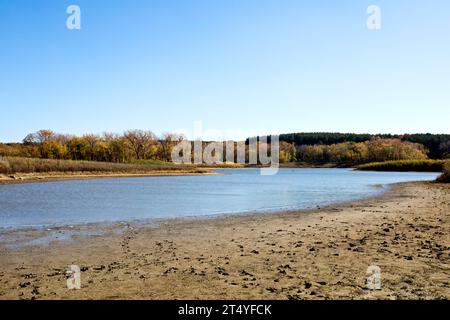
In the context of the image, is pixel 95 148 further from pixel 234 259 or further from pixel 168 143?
pixel 234 259

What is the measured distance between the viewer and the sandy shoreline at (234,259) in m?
7.52

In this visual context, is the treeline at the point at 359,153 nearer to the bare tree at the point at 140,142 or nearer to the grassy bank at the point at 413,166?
the grassy bank at the point at 413,166

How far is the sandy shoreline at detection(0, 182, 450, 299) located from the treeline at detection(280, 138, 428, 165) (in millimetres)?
131779

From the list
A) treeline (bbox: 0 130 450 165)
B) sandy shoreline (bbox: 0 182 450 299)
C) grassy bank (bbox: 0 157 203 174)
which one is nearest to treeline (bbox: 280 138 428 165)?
treeline (bbox: 0 130 450 165)

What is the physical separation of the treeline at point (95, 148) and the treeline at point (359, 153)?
5912cm

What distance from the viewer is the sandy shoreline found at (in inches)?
296

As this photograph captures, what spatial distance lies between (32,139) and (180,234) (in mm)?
143803

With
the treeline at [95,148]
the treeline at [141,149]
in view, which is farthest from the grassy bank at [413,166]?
the treeline at [95,148]

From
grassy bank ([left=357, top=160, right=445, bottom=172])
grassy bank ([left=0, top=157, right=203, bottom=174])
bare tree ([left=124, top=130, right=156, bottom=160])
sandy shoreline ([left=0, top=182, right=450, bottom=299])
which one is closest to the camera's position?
sandy shoreline ([left=0, top=182, right=450, bottom=299])

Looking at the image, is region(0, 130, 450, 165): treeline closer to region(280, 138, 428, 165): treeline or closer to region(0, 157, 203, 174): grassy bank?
region(280, 138, 428, 165): treeline

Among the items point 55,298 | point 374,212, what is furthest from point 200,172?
point 55,298

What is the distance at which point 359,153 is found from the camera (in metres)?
158

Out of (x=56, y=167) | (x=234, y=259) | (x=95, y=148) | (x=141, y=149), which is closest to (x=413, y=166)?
(x=56, y=167)
